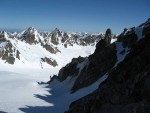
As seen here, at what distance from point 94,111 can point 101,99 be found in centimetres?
168

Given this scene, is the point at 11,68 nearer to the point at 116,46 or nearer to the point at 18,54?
the point at 18,54

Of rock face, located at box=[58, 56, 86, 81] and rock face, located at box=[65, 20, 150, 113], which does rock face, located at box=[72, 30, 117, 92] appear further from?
rock face, located at box=[65, 20, 150, 113]

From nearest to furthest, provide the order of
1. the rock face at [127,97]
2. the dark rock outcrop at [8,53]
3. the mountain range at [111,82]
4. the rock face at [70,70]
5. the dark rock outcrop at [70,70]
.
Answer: the rock face at [127,97], the mountain range at [111,82], the dark rock outcrop at [70,70], the rock face at [70,70], the dark rock outcrop at [8,53]

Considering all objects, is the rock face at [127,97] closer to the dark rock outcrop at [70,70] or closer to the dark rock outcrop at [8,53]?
the dark rock outcrop at [70,70]

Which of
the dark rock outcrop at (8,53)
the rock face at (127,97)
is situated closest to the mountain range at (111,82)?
the rock face at (127,97)

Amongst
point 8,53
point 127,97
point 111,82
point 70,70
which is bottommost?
point 127,97

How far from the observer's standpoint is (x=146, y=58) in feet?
112

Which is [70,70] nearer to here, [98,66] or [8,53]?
[98,66]

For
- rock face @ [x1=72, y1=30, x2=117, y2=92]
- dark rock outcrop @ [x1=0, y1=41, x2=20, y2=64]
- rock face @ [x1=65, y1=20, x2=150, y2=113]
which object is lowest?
rock face @ [x1=65, y1=20, x2=150, y2=113]

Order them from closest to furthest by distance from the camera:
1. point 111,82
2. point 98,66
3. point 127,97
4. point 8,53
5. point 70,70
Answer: point 127,97 → point 111,82 → point 98,66 → point 70,70 → point 8,53

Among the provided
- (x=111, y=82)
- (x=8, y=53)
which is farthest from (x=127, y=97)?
(x=8, y=53)

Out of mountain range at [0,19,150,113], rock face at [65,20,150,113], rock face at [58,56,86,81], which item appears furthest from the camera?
rock face at [58,56,86,81]

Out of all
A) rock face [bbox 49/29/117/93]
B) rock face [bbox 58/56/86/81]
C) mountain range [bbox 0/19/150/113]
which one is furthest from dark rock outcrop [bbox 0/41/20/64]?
rock face [bbox 49/29/117/93]

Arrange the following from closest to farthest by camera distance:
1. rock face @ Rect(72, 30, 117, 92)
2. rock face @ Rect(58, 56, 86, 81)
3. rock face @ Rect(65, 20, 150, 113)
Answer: rock face @ Rect(65, 20, 150, 113) < rock face @ Rect(72, 30, 117, 92) < rock face @ Rect(58, 56, 86, 81)
